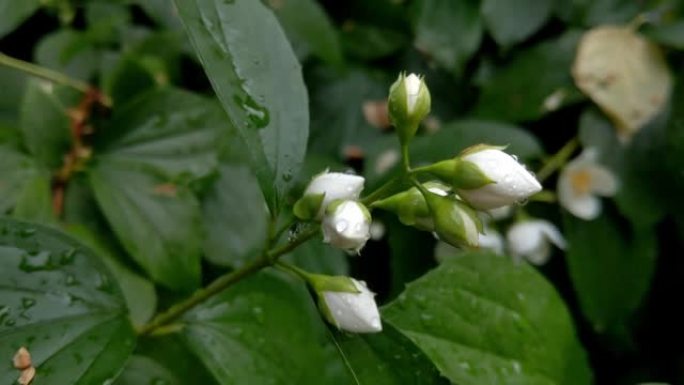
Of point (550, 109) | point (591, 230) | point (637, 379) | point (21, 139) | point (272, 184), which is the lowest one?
point (637, 379)

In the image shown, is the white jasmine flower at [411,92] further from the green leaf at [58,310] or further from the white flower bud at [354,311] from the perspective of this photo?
the green leaf at [58,310]

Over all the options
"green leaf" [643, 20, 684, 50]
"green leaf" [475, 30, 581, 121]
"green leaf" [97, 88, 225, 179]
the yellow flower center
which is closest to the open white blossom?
the yellow flower center

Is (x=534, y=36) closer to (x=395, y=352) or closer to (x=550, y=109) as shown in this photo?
(x=550, y=109)

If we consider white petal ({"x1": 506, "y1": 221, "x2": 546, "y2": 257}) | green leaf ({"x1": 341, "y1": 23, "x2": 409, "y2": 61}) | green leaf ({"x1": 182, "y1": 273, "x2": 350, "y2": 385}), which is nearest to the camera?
green leaf ({"x1": 182, "y1": 273, "x2": 350, "y2": 385})

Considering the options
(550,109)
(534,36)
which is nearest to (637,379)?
(550,109)

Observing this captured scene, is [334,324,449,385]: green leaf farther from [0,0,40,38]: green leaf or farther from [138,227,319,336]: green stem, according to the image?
[0,0,40,38]: green leaf

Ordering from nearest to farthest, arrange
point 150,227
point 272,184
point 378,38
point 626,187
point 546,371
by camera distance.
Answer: point 272,184 → point 546,371 → point 150,227 → point 626,187 → point 378,38

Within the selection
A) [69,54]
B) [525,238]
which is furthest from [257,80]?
[525,238]
